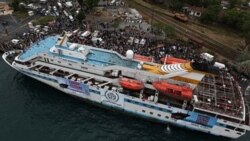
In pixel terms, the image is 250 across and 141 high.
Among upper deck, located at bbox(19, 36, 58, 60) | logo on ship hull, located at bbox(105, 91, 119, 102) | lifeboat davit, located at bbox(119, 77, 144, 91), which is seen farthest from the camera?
upper deck, located at bbox(19, 36, 58, 60)

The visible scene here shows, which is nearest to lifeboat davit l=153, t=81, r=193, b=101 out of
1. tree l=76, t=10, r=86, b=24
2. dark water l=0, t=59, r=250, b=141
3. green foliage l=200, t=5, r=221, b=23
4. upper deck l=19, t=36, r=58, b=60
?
dark water l=0, t=59, r=250, b=141

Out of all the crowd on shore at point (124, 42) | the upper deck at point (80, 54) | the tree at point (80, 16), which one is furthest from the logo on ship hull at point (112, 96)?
the tree at point (80, 16)

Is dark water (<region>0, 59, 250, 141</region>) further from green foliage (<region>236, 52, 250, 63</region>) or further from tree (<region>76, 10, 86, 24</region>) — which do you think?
tree (<region>76, 10, 86, 24</region>)

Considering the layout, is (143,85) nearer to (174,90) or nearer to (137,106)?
(137,106)

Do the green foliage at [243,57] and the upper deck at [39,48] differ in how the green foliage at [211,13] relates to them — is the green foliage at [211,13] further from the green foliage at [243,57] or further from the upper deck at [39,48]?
the upper deck at [39,48]

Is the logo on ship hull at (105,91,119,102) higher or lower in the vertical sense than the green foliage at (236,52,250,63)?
lower

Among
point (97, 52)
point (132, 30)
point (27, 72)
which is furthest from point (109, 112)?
point (132, 30)

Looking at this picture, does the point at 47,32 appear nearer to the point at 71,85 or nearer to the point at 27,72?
the point at 27,72
